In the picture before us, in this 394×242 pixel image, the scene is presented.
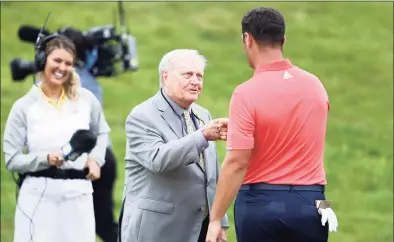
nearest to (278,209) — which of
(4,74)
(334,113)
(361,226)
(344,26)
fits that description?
(361,226)

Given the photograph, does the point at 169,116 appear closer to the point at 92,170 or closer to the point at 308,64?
the point at 92,170

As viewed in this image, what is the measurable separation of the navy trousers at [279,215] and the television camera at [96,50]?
3.12 meters

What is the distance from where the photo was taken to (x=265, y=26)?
19.6 ft

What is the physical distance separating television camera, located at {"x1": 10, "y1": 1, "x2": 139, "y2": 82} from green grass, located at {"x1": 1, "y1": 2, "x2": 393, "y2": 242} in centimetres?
232

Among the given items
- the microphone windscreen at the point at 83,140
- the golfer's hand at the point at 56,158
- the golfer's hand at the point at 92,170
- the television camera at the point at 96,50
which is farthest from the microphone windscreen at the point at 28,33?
the golfer's hand at the point at 56,158

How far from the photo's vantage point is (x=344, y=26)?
2241 centimetres

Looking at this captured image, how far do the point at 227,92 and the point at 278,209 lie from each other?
12.4 m

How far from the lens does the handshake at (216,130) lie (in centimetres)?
628

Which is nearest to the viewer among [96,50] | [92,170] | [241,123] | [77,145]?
[241,123]

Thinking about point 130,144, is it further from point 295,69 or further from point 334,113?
point 334,113

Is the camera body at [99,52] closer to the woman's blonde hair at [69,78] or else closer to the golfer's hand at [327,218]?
the woman's blonde hair at [69,78]

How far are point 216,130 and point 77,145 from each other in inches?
61.0

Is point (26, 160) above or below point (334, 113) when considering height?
above

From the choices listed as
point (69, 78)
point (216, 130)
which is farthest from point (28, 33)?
point (216, 130)
